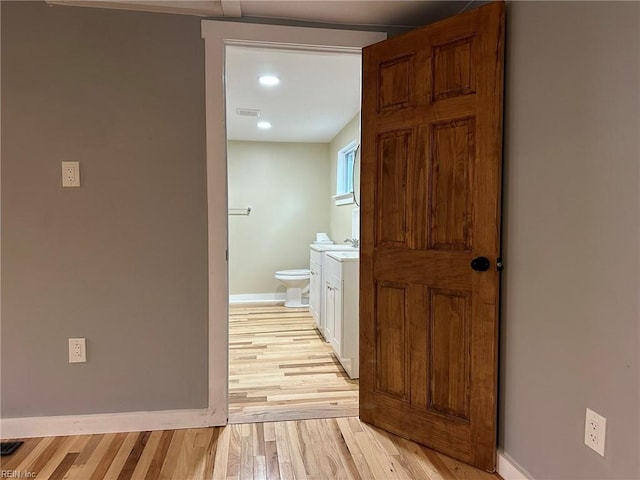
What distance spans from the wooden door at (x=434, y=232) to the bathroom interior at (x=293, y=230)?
1.44 ft

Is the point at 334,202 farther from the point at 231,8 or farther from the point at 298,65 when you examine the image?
the point at 231,8

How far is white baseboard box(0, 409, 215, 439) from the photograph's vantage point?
196cm

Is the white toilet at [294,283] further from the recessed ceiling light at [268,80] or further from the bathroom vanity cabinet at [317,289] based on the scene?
the recessed ceiling light at [268,80]

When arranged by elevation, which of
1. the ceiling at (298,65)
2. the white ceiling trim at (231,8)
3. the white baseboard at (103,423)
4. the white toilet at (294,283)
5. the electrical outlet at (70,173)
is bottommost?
the white baseboard at (103,423)

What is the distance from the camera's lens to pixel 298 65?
9.04 ft

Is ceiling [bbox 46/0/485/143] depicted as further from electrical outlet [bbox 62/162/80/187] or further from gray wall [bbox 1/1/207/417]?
electrical outlet [bbox 62/162/80/187]

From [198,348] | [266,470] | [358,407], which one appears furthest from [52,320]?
[358,407]

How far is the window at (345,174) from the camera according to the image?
13.9 feet

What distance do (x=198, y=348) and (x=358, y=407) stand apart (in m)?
0.96

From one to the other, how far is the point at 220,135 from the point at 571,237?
5.27ft

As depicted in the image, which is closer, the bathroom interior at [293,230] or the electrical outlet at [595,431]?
the electrical outlet at [595,431]

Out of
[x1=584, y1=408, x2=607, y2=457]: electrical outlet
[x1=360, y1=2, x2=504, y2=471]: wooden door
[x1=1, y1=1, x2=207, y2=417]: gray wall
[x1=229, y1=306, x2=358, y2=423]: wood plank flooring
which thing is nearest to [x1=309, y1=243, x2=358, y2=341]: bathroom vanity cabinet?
[x1=229, y1=306, x2=358, y2=423]: wood plank flooring

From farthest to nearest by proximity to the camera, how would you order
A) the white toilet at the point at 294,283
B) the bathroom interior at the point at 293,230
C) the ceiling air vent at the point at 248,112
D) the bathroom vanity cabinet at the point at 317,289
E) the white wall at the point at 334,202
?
1. the white toilet at the point at 294,283
2. the white wall at the point at 334,202
3. the ceiling air vent at the point at 248,112
4. the bathroom vanity cabinet at the point at 317,289
5. the bathroom interior at the point at 293,230

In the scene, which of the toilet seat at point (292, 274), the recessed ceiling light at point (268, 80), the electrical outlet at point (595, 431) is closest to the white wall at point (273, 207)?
the toilet seat at point (292, 274)
